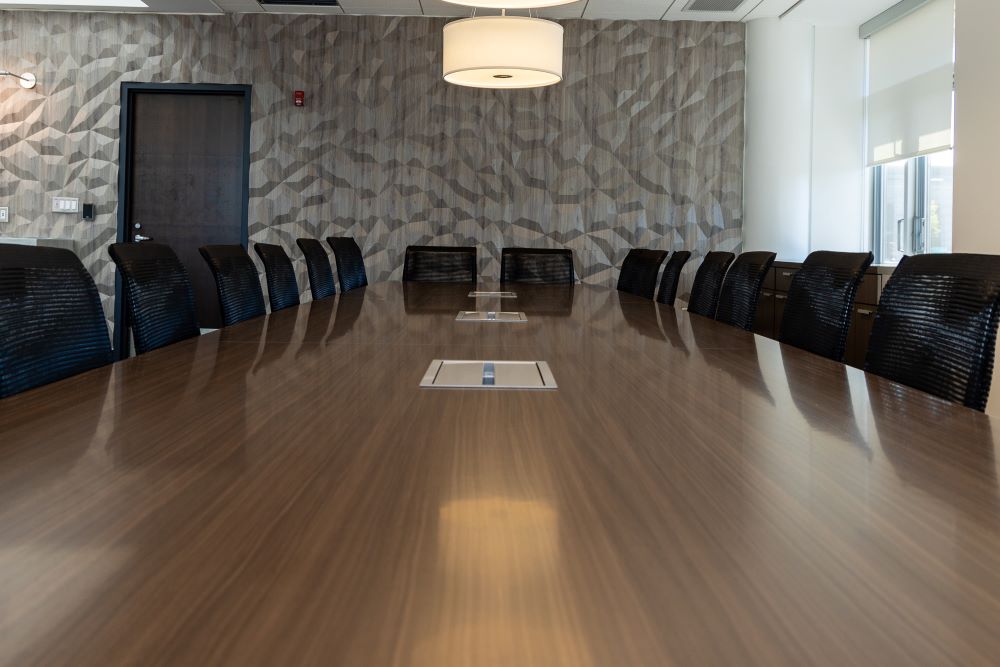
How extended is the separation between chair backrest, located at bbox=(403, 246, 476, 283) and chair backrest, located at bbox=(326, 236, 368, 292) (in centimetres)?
35

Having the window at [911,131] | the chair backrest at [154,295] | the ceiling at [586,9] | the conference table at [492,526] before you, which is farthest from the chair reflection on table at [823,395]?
the ceiling at [586,9]

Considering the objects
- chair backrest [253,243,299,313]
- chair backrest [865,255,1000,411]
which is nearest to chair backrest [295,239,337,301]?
chair backrest [253,243,299,313]

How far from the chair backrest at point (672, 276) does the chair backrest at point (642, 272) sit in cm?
8

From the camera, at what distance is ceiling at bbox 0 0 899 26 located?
21.8ft

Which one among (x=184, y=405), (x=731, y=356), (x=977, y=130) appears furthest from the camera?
(x=977, y=130)

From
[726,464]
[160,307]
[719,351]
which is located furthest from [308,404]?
[160,307]

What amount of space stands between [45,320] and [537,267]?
15.0ft

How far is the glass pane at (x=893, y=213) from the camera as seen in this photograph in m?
6.41

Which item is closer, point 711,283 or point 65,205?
point 711,283

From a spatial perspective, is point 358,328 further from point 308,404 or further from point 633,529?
point 633,529

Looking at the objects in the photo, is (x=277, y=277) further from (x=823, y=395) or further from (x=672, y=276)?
(x=823, y=395)

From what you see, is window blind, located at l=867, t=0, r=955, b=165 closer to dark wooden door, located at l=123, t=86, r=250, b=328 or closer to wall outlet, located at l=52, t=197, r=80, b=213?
dark wooden door, located at l=123, t=86, r=250, b=328

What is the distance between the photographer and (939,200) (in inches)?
233

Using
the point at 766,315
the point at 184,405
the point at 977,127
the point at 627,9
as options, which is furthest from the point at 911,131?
the point at 184,405
